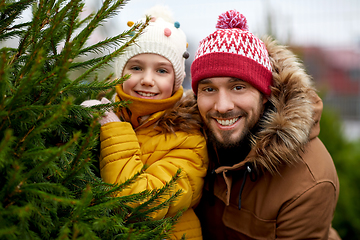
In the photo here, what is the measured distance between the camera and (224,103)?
2.16 m

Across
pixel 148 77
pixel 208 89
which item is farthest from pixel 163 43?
pixel 208 89

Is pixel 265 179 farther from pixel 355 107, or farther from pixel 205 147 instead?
pixel 355 107

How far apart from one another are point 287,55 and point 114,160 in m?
1.61

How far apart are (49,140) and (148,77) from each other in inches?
39.7

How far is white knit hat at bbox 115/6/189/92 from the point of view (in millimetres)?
2268

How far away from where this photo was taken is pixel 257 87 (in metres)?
2.23

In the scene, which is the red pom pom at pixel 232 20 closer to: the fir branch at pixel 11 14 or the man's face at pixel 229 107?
the man's face at pixel 229 107

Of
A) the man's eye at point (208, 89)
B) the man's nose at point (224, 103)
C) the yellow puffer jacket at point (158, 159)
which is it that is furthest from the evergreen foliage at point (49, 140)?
the man's eye at point (208, 89)

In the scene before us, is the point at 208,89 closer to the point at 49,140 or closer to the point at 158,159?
the point at 158,159

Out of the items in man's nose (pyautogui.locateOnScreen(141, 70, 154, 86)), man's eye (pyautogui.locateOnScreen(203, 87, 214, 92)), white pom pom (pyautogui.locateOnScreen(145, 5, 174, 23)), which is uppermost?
white pom pom (pyautogui.locateOnScreen(145, 5, 174, 23))

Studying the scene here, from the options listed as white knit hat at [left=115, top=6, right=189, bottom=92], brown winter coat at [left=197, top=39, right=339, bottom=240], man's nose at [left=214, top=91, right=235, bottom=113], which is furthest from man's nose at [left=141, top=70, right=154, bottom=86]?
brown winter coat at [left=197, top=39, right=339, bottom=240]

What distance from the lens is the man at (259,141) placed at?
2074mm

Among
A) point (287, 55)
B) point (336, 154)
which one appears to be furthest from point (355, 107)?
point (287, 55)

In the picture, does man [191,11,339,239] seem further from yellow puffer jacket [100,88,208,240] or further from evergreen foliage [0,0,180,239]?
evergreen foliage [0,0,180,239]
